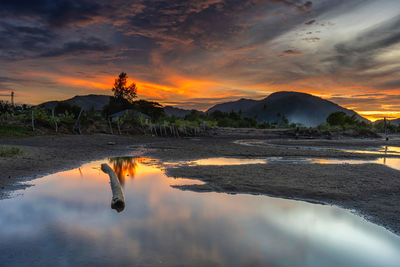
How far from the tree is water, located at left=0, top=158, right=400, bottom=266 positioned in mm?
74577

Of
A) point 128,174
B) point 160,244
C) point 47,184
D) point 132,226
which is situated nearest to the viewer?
point 160,244

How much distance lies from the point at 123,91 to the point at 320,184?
7795 cm

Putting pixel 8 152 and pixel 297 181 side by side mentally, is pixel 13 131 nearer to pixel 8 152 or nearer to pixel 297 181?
pixel 8 152

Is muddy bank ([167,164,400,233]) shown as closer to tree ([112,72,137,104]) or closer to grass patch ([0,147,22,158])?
grass patch ([0,147,22,158])

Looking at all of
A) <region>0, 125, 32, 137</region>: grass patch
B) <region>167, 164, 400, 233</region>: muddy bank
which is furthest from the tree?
<region>167, 164, 400, 233</region>: muddy bank

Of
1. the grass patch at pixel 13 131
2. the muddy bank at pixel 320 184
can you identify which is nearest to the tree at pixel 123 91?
the grass patch at pixel 13 131

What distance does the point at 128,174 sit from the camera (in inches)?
472

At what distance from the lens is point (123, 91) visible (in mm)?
81000

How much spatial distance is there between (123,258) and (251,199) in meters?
4.57

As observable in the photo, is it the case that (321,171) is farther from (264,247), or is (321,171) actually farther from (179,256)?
(179,256)

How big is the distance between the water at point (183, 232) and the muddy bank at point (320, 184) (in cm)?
60

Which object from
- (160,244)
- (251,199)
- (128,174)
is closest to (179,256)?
(160,244)

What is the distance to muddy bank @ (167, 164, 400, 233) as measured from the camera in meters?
7.21

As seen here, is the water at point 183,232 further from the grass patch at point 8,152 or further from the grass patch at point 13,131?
the grass patch at point 13,131
